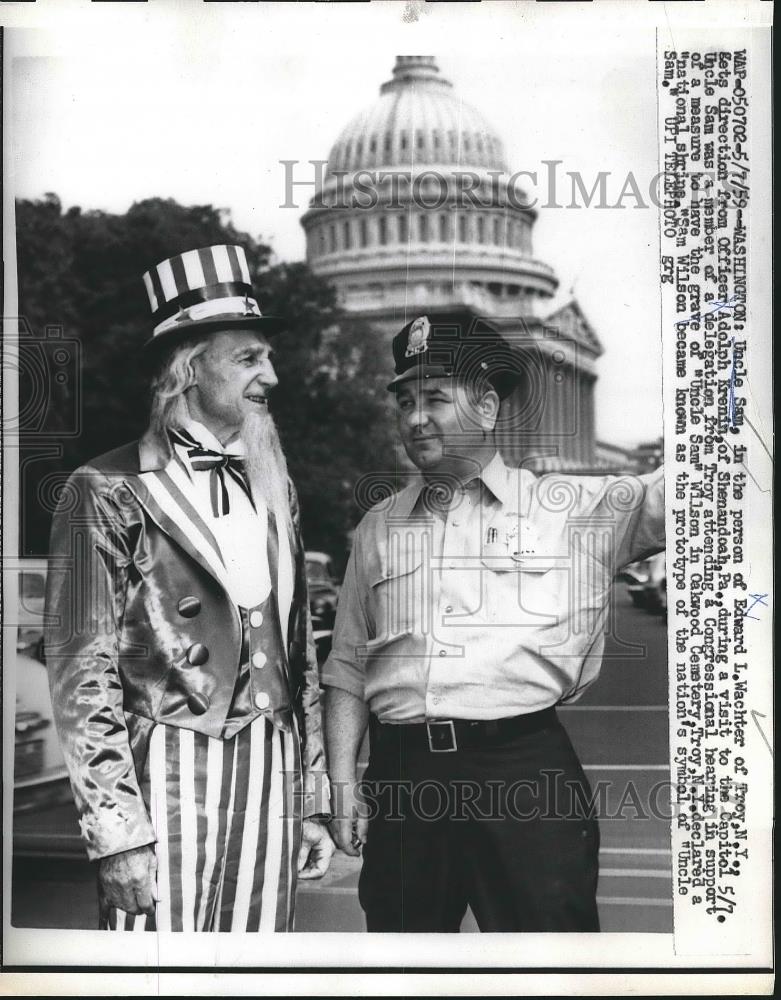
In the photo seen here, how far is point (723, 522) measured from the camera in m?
4.83

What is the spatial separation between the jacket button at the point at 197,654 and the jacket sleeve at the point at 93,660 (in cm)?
31

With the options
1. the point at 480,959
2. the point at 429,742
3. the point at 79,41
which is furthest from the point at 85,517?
the point at 480,959

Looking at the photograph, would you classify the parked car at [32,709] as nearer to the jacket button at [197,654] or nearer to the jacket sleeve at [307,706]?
the jacket button at [197,654]

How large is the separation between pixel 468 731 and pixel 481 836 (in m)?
0.45

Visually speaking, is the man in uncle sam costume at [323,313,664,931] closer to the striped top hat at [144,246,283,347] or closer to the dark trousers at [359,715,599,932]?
the dark trousers at [359,715,599,932]

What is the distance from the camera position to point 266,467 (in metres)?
4.85

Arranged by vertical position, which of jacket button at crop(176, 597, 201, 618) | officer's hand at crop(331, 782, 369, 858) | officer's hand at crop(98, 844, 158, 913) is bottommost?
officer's hand at crop(98, 844, 158, 913)

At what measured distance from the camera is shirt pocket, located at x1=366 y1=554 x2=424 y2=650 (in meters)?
4.78

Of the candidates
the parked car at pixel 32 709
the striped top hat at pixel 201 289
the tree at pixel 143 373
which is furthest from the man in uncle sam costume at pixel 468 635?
the parked car at pixel 32 709

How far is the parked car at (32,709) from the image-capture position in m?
4.80

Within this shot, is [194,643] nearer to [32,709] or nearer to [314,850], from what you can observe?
[32,709]

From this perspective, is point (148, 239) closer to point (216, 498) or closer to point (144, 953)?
point (216, 498)

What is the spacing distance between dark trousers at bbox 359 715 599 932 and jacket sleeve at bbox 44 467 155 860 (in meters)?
0.99

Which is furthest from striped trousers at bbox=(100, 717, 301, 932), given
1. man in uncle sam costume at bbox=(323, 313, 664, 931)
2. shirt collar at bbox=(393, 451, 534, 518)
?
shirt collar at bbox=(393, 451, 534, 518)
